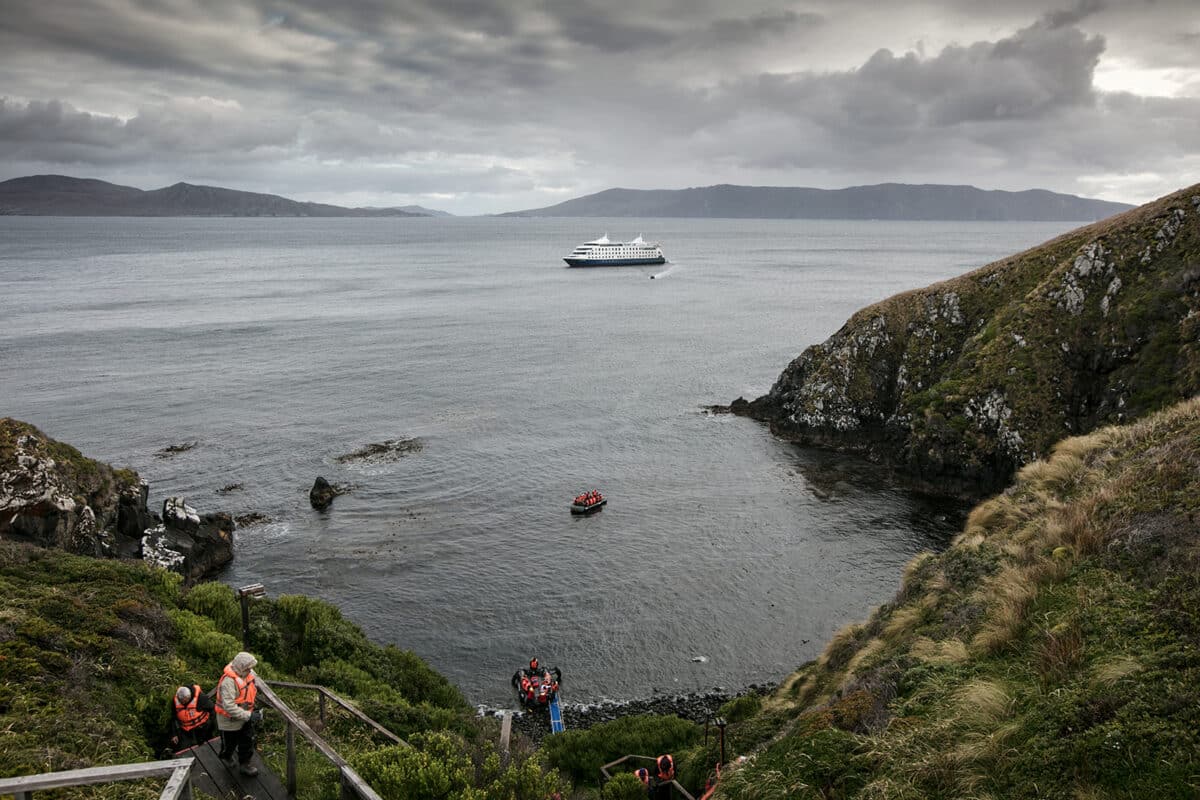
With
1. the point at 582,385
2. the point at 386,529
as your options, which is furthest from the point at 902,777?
the point at 582,385

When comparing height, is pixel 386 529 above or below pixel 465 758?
below

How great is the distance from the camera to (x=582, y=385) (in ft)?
260

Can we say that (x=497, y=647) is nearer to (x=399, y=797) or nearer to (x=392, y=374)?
(x=399, y=797)

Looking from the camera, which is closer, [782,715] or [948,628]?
[948,628]

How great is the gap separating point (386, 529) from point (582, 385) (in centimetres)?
3678

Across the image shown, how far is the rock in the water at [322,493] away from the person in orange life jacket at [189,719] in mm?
37738

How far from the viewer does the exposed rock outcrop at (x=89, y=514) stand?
32344mm

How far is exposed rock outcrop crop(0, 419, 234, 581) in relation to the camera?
32344mm

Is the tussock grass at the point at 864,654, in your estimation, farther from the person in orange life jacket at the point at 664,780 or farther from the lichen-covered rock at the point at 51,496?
the lichen-covered rock at the point at 51,496

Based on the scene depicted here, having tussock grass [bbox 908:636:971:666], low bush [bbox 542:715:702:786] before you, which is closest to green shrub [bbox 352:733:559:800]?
tussock grass [bbox 908:636:971:666]

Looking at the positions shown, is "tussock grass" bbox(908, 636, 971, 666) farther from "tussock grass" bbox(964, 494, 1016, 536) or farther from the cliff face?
the cliff face

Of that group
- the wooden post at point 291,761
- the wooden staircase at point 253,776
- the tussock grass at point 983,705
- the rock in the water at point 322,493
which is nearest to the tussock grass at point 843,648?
the tussock grass at point 983,705

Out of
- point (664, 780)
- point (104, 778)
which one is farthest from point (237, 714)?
point (664, 780)

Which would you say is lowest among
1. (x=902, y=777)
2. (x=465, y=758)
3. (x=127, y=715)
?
(x=127, y=715)
